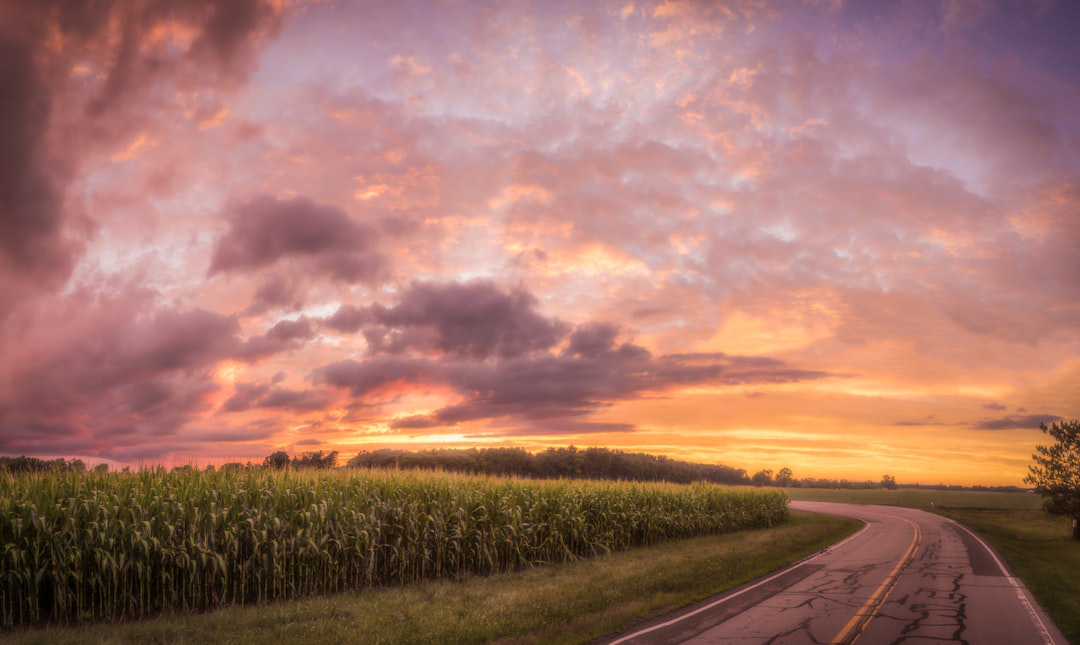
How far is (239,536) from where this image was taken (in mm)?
13250

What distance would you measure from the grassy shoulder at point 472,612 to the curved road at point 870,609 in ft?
3.74

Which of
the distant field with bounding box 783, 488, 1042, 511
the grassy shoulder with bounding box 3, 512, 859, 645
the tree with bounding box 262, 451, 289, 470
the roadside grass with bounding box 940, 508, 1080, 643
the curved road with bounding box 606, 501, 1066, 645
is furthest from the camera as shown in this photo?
the distant field with bounding box 783, 488, 1042, 511

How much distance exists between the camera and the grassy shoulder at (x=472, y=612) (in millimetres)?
10430

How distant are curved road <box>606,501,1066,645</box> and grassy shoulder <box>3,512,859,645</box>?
114 centimetres

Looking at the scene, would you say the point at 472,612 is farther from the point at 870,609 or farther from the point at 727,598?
the point at 870,609

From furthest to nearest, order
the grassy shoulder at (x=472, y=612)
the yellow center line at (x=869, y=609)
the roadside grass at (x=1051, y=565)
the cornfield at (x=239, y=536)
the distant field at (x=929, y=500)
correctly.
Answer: the distant field at (x=929, y=500)
the roadside grass at (x=1051, y=565)
the cornfield at (x=239, y=536)
the yellow center line at (x=869, y=609)
the grassy shoulder at (x=472, y=612)

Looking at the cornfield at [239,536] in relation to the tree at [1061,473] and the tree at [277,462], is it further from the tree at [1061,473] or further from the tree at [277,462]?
the tree at [1061,473]

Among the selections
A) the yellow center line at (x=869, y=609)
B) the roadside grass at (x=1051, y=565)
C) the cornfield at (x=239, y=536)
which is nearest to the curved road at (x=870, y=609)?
the yellow center line at (x=869, y=609)

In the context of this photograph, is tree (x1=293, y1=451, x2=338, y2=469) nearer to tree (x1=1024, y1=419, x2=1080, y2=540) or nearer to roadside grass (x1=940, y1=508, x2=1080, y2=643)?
roadside grass (x1=940, y1=508, x2=1080, y2=643)

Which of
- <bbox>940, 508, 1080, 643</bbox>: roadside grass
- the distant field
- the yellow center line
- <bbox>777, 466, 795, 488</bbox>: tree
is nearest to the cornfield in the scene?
the yellow center line

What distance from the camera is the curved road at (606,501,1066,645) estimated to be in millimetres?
10867

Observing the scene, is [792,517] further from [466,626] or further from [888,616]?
Result: [466,626]

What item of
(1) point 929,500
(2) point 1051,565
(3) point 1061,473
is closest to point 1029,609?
(2) point 1051,565

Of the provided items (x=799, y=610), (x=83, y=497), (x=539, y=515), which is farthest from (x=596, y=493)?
(x=83, y=497)
